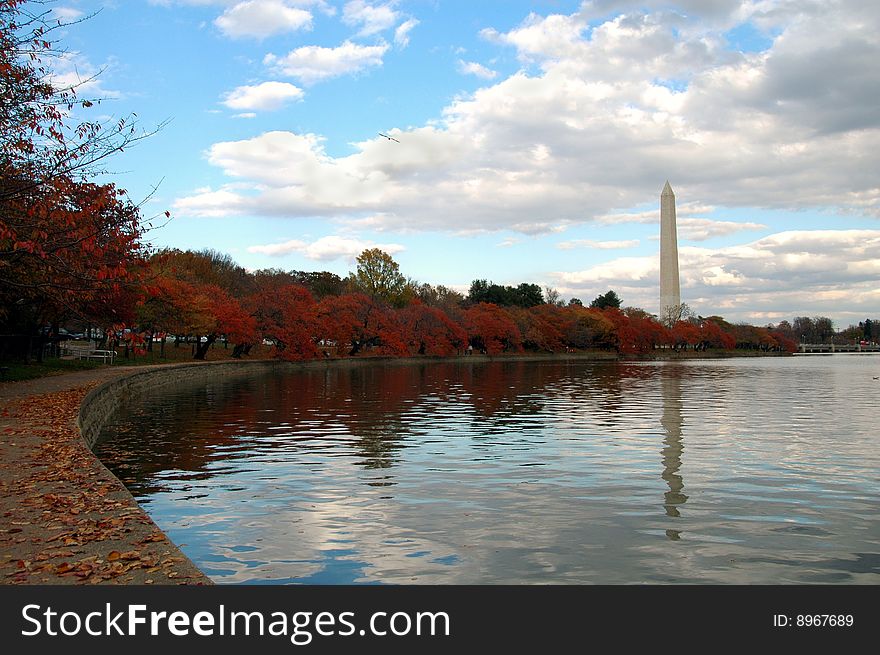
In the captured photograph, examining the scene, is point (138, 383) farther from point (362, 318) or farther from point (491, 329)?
point (491, 329)

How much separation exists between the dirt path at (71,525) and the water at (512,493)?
3.44 ft

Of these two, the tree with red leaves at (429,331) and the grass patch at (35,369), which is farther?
the tree with red leaves at (429,331)

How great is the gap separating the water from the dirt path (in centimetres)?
105

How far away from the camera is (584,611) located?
7.43m

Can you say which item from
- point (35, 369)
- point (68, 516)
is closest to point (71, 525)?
point (68, 516)

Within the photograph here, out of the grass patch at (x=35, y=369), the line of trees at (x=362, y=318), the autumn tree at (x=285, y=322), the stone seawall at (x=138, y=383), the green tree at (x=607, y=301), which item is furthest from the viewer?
the green tree at (x=607, y=301)

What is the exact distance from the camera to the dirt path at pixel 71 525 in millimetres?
7199

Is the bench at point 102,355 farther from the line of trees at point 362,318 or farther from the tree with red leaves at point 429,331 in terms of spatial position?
the tree with red leaves at point 429,331

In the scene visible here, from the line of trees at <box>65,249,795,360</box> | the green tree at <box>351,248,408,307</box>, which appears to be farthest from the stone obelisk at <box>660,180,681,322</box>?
the green tree at <box>351,248,408,307</box>

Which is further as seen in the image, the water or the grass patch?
the grass patch

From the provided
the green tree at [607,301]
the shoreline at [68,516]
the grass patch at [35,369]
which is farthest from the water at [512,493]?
the green tree at [607,301]

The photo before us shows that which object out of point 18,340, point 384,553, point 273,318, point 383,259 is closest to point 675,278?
point 383,259

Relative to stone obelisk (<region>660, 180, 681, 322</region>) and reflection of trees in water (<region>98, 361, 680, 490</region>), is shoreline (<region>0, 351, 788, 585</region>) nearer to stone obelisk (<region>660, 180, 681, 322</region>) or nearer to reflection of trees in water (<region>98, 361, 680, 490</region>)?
reflection of trees in water (<region>98, 361, 680, 490</region>)

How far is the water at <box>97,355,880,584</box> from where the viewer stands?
30.5ft
